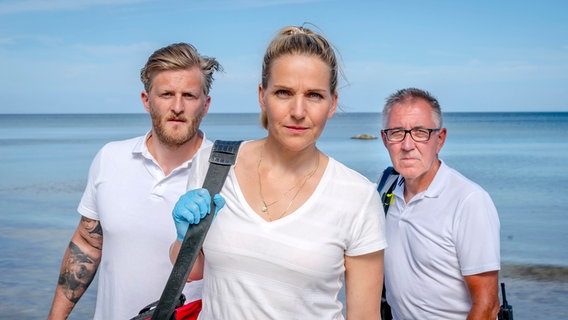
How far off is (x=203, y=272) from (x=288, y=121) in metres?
0.74

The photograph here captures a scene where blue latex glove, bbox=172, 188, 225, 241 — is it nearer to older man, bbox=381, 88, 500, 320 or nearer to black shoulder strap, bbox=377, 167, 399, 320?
older man, bbox=381, 88, 500, 320

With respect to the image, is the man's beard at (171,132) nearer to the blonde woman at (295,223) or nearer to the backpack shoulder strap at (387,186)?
the blonde woman at (295,223)

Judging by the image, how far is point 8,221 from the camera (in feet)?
41.5

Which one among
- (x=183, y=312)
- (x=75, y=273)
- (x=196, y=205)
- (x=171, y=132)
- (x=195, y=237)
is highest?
(x=171, y=132)

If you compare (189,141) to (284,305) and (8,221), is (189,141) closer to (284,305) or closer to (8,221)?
(284,305)

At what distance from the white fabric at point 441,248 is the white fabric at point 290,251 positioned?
91 cm

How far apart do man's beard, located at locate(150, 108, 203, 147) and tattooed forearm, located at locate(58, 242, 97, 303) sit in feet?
2.77

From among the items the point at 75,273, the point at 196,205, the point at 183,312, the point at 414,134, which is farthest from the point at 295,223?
the point at 75,273

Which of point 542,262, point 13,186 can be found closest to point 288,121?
point 542,262

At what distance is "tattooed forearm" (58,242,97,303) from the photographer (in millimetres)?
3650

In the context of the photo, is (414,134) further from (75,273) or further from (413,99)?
(75,273)

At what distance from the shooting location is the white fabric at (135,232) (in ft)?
10.7

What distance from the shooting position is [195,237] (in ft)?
8.01

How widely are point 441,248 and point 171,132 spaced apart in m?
1.47
